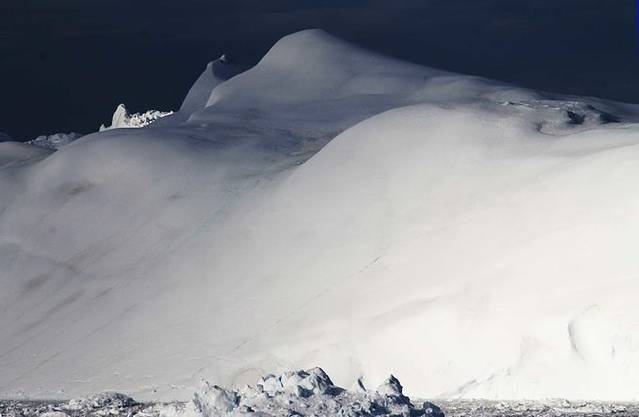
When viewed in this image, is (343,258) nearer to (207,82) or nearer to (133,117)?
(207,82)

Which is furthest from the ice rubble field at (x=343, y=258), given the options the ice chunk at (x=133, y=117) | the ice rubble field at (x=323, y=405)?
the ice chunk at (x=133, y=117)

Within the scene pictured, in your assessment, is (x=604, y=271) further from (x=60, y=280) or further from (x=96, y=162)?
(x=96, y=162)

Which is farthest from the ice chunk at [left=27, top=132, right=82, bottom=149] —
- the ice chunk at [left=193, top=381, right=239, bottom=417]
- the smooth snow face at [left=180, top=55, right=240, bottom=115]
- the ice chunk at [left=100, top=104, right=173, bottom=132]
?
the ice chunk at [left=193, top=381, right=239, bottom=417]

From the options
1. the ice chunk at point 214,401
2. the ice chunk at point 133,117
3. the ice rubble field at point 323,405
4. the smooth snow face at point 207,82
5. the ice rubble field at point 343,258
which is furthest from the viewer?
the ice chunk at point 133,117

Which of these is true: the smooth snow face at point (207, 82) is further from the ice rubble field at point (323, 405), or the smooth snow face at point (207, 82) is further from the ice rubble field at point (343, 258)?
the ice rubble field at point (323, 405)

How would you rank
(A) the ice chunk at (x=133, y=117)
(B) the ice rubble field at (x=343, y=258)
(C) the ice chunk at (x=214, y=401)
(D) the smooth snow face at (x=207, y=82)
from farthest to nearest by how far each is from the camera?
(A) the ice chunk at (x=133, y=117) < (D) the smooth snow face at (x=207, y=82) < (B) the ice rubble field at (x=343, y=258) < (C) the ice chunk at (x=214, y=401)

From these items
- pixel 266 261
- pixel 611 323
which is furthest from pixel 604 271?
pixel 266 261

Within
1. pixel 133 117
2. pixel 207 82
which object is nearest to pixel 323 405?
pixel 207 82

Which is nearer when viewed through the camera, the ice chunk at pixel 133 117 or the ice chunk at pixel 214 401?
the ice chunk at pixel 214 401

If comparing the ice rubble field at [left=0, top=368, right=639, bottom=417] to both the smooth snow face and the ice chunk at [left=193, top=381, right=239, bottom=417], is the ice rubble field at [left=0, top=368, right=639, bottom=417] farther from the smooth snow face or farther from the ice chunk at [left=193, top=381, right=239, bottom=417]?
the smooth snow face
